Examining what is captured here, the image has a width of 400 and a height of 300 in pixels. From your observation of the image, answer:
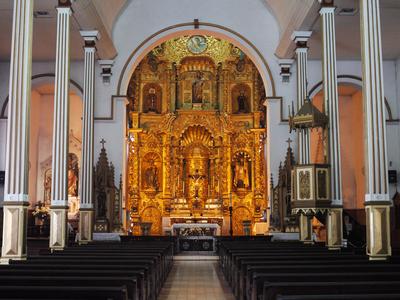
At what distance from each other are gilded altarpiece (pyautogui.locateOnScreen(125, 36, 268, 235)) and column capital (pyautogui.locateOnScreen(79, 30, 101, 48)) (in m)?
7.28

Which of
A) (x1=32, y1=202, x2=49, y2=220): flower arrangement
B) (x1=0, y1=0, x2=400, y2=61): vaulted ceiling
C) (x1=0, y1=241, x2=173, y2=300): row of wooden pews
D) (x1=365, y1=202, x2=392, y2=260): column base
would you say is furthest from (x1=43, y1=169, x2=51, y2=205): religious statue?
(x1=365, y1=202, x2=392, y2=260): column base

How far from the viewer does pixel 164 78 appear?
25078 mm

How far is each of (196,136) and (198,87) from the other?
221 cm

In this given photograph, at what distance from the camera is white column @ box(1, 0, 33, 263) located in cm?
1031

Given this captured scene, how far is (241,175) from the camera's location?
24703 mm

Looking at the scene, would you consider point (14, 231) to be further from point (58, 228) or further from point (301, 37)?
point (301, 37)

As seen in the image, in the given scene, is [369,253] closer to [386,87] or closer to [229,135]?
[386,87]

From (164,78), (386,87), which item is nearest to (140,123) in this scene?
(164,78)

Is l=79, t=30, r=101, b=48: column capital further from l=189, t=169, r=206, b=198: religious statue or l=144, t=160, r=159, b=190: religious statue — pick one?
l=189, t=169, r=206, b=198: religious statue

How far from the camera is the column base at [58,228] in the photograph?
42.0 ft

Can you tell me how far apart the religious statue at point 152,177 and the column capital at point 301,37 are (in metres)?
9.97

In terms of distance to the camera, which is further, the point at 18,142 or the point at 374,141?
the point at 374,141

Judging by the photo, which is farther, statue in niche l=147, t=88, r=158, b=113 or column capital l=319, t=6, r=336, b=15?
statue in niche l=147, t=88, r=158, b=113

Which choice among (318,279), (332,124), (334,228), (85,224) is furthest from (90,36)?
(318,279)
